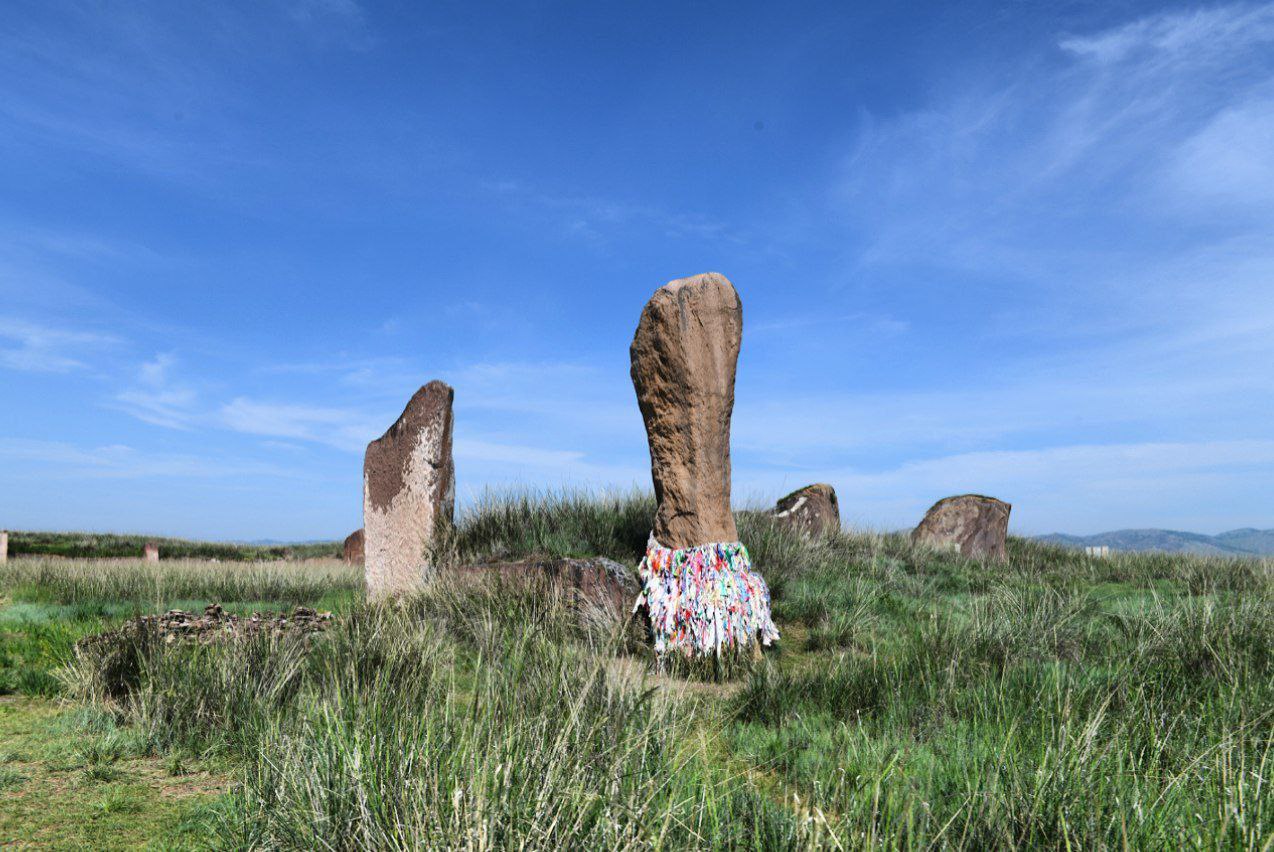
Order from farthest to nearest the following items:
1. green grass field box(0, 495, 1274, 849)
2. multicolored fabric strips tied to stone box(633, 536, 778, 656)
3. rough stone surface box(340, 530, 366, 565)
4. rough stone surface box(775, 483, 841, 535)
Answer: rough stone surface box(340, 530, 366, 565) < rough stone surface box(775, 483, 841, 535) < multicolored fabric strips tied to stone box(633, 536, 778, 656) < green grass field box(0, 495, 1274, 849)

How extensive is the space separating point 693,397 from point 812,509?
602cm

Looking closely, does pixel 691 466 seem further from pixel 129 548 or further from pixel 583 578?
pixel 129 548

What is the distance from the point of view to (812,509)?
11961 millimetres

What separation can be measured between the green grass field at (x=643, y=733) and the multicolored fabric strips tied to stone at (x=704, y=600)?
323mm

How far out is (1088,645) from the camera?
17.9 ft

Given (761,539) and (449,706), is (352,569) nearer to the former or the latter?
(761,539)

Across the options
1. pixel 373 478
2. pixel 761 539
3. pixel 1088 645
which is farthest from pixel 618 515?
pixel 1088 645

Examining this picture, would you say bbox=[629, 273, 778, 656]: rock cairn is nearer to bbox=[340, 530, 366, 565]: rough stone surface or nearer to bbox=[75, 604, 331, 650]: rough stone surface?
bbox=[75, 604, 331, 650]: rough stone surface

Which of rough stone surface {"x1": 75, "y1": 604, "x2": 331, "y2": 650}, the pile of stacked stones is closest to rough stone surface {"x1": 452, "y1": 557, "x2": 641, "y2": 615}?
the pile of stacked stones

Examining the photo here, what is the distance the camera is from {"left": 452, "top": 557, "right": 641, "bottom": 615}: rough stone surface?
650 cm

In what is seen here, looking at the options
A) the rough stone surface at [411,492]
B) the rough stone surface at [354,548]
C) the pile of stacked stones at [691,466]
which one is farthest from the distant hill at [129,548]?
the pile of stacked stones at [691,466]

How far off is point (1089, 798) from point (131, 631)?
A: 5.24 metres

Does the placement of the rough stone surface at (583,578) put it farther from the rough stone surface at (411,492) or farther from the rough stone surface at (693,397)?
the rough stone surface at (411,492)

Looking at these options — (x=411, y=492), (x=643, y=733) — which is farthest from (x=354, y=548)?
(x=643, y=733)
